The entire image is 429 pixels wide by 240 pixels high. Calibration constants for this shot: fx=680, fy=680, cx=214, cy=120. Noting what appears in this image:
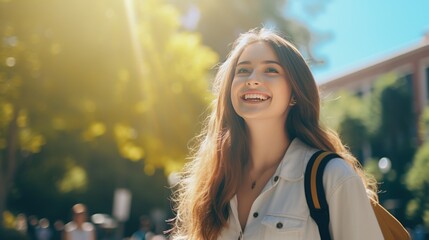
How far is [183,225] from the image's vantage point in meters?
3.11

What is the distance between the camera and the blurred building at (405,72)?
115ft

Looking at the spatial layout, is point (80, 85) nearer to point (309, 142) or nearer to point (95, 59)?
point (95, 59)

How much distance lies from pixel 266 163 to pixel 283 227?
1.67ft

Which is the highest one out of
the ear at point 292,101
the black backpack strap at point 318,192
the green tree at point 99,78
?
the green tree at point 99,78

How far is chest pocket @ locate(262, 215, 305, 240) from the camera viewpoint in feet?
7.96

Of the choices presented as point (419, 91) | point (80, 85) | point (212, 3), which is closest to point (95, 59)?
point (80, 85)

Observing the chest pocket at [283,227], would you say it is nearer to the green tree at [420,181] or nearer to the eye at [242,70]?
the eye at [242,70]

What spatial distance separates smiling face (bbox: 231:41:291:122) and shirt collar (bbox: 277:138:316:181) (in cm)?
17

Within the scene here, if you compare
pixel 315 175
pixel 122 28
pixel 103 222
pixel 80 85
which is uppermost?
pixel 122 28

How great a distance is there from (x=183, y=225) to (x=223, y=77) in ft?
2.31

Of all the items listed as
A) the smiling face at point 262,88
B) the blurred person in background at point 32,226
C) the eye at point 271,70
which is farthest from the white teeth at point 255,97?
the blurred person in background at point 32,226

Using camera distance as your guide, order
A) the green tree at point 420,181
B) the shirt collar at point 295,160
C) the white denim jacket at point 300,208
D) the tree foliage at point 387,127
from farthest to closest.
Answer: the tree foliage at point 387,127 → the green tree at point 420,181 → the shirt collar at point 295,160 → the white denim jacket at point 300,208

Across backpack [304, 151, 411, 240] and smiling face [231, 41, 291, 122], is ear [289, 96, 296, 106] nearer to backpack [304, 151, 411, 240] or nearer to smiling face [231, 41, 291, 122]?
smiling face [231, 41, 291, 122]

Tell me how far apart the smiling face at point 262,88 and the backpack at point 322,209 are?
396 millimetres
